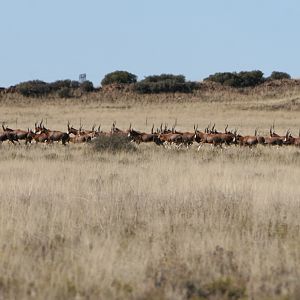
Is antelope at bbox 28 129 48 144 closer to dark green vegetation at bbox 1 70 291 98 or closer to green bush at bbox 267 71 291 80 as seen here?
dark green vegetation at bbox 1 70 291 98

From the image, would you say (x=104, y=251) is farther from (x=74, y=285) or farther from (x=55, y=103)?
(x=55, y=103)

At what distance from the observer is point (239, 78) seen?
88312mm

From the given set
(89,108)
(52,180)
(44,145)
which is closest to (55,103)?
(89,108)

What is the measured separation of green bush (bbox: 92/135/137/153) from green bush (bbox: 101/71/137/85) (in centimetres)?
6717

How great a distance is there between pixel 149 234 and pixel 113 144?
710 inches

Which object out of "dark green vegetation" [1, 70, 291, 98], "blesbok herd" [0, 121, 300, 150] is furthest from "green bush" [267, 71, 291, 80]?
"blesbok herd" [0, 121, 300, 150]

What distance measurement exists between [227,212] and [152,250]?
2694 mm

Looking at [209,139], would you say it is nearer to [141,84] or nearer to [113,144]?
[113,144]

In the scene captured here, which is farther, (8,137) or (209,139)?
(8,137)

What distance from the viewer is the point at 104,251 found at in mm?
7328

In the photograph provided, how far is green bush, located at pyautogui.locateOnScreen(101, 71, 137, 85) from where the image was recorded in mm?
94688

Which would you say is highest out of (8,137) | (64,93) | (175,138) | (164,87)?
(164,87)

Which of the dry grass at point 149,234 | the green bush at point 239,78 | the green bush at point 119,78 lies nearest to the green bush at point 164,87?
the green bush at point 239,78

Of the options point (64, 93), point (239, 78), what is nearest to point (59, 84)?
point (64, 93)
